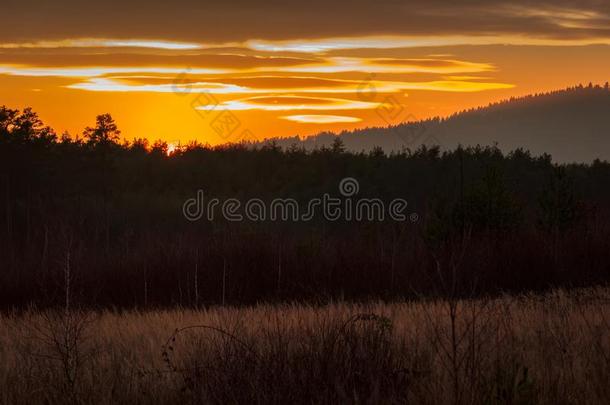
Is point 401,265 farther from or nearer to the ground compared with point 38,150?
nearer to the ground

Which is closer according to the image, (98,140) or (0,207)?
(0,207)

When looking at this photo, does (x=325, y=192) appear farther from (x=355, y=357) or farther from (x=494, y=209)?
(x=355, y=357)

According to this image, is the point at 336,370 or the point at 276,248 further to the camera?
the point at 276,248

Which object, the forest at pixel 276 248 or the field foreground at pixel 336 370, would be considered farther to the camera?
the forest at pixel 276 248

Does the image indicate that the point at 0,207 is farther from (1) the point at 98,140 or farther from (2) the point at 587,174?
(2) the point at 587,174

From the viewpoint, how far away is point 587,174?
57344mm

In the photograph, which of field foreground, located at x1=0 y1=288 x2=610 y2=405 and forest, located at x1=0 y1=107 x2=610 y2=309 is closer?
field foreground, located at x1=0 y1=288 x2=610 y2=405

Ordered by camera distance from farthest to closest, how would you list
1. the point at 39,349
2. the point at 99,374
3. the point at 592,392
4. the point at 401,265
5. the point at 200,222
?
the point at 200,222 < the point at 401,265 < the point at 39,349 < the point at 99,374 < the point at 592,392

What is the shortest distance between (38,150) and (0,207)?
3.99 m

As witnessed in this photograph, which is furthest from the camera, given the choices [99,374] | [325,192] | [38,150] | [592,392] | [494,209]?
[325,192]

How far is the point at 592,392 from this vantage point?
23.4 ft

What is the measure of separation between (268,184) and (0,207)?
1545 cm

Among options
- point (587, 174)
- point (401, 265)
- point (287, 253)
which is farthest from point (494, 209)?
point (587, 174)

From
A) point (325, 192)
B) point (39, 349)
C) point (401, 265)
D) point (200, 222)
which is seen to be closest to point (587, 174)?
point (325, 192)
